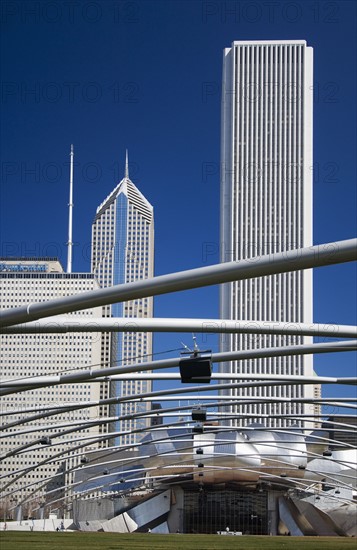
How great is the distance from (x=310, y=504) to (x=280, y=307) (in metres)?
86.1

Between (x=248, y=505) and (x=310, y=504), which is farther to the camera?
(x=248, y=505)

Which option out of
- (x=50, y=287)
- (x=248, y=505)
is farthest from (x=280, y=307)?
(x=248, y=505)

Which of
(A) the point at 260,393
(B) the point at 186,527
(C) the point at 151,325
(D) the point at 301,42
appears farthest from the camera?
(D) the point at 301,42

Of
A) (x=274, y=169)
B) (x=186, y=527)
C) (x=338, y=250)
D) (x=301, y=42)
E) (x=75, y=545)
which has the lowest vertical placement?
(x=186, y=527)

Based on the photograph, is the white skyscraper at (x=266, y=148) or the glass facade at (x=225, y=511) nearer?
the glass facade at (x=225, y=511)

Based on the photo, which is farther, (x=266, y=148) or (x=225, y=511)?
(x=266, y=148)

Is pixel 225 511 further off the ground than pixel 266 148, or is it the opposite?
pixel 266 148

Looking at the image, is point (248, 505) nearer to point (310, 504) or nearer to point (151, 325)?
point (310, 504)

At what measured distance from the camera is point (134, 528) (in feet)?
226

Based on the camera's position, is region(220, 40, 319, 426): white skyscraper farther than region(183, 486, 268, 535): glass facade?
Yes

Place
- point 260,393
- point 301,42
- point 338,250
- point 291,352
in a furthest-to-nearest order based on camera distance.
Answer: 1. point 301,42
2. point 260,393
3. point 291,352
4. point 338,250

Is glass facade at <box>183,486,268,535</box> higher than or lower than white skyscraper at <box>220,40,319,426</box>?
lower

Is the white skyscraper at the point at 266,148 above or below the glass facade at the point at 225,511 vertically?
above

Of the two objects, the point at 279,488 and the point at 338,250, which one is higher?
the point at 338,250
